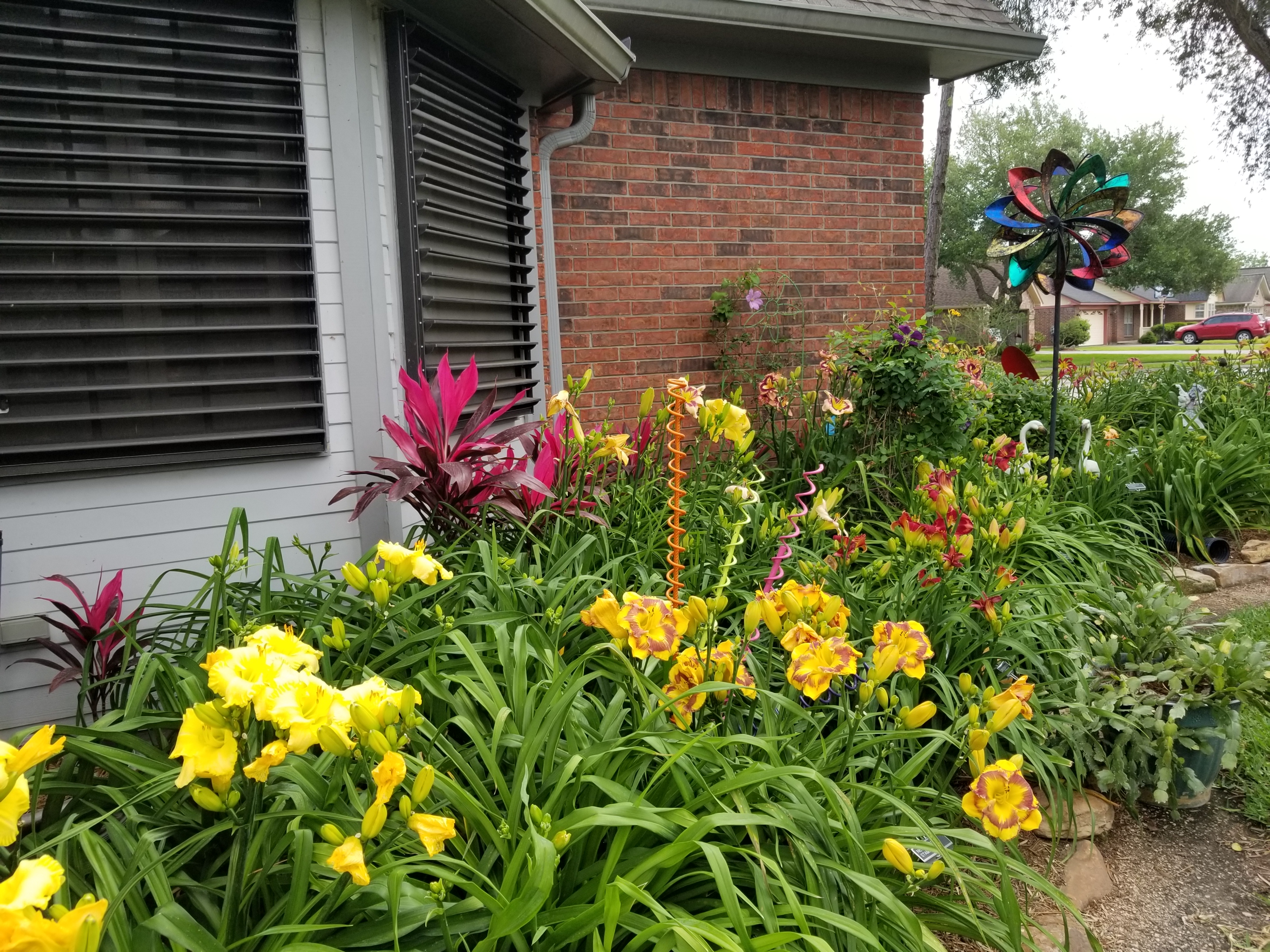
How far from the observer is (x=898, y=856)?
1.39 m

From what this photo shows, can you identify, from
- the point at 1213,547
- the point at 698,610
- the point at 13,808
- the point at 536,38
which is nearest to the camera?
the point at 13,808

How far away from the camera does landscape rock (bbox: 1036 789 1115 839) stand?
2.20 metres

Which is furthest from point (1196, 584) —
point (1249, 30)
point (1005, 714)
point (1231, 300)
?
point (1231, 300)

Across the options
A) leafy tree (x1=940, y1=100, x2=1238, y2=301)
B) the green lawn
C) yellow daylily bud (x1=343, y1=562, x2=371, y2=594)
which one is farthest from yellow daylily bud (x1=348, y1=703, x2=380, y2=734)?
leafy tree (x1=940, y1=100, x2=1238, y2=301)

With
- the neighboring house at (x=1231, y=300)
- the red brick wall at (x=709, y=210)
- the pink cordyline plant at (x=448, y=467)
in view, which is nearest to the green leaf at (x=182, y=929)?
the pink cordyline plant at (x=448, y=467)

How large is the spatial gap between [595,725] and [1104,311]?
210 feet

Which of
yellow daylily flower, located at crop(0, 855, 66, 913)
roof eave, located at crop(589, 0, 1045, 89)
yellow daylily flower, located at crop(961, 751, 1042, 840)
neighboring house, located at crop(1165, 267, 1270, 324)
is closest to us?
yellow daylily flower, located at crop(0, 855, 66, 913)

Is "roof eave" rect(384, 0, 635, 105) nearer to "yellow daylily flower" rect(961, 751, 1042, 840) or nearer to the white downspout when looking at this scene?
the white downspout

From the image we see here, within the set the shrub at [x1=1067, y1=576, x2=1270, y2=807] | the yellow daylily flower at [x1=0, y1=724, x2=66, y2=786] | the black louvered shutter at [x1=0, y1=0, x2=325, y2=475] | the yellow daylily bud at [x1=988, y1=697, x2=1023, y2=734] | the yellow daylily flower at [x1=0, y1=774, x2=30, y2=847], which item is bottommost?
the shrub at [x1=1067, y1=576, x2=1270, y2=807]

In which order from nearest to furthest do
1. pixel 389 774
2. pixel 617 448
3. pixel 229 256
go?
pixel 389 774
pixel 617 448
pixel 229 256

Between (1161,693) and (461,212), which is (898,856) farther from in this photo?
(461,212)

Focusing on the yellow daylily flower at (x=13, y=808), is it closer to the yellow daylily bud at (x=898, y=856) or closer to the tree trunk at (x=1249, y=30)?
the yellow daylily bud at (x=898, y=856)

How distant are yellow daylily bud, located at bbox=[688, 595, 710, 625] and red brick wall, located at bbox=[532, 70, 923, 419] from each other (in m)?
3.46

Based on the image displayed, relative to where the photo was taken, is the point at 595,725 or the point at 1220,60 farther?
the point at 1220,60
